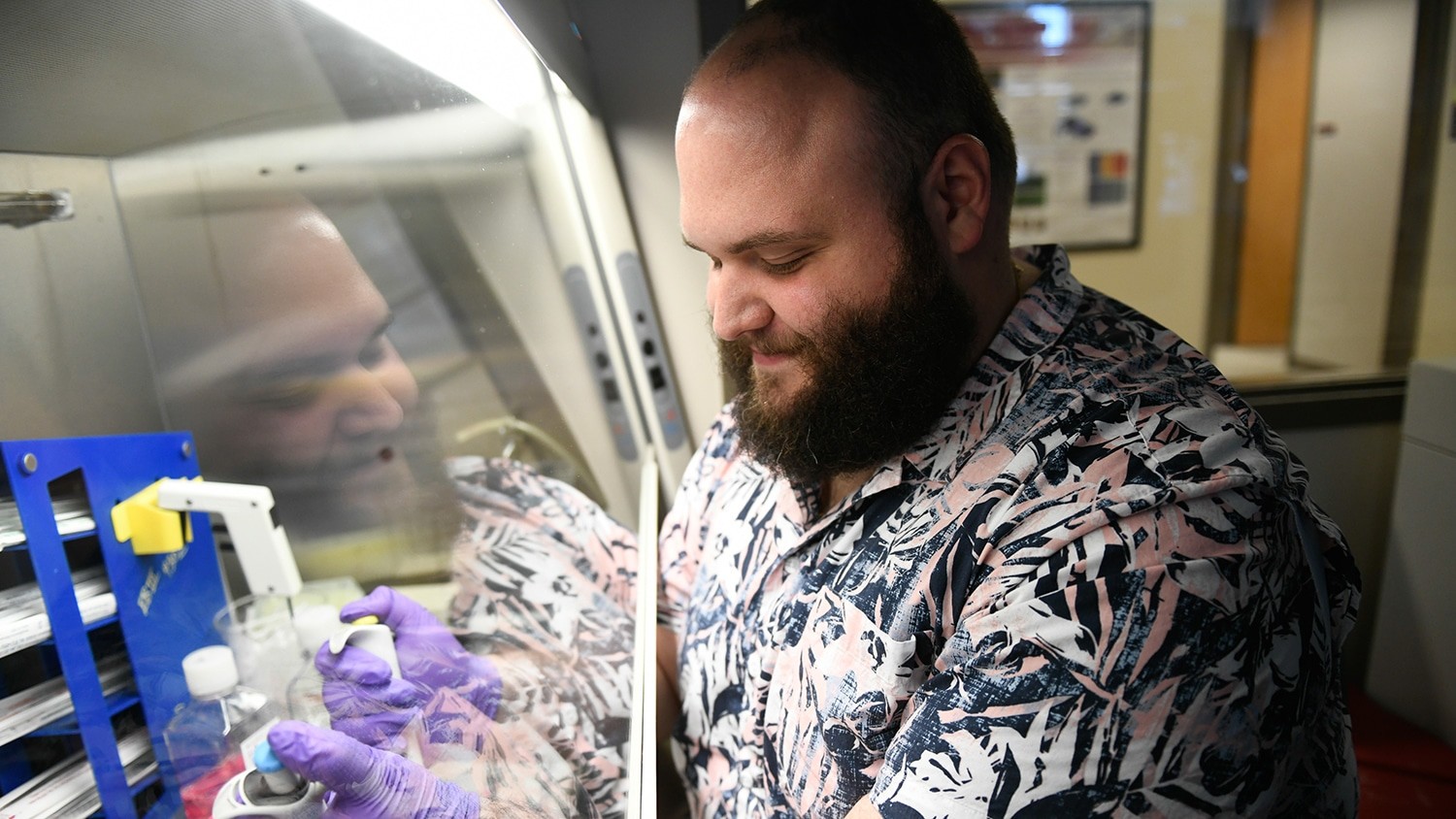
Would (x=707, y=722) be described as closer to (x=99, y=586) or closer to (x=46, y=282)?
(x=99, y=586)

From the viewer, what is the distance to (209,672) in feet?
2.44

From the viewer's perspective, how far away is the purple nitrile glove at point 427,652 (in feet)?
2.81

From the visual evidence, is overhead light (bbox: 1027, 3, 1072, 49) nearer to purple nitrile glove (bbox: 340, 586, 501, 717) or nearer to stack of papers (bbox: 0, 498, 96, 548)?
purple nitrile glove (bbox: 340, 586, 501, 717)

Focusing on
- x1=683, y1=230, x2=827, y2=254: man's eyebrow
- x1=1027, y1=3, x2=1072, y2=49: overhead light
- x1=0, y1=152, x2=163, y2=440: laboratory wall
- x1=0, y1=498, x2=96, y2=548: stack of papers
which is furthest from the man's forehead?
x1=1027, y1=3, x2=1072, y2=49: overhead light

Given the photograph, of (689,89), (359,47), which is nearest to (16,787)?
(359,47)

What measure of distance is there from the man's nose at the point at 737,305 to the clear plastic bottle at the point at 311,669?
22.4 inches

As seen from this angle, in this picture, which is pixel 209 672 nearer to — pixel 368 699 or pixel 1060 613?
pixel 368 699

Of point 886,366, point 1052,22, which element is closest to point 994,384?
point 886,366

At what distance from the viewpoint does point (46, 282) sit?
66cm

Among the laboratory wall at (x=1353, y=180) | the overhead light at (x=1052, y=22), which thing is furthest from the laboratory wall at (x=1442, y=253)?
the overhead light at (x=1052, y=22)

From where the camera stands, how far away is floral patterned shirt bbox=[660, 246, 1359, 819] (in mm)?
708

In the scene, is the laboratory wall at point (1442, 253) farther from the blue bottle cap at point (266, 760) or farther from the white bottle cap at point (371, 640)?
the blue bottle cap at point (266, 760)

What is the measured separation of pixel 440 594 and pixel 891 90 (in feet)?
2.74

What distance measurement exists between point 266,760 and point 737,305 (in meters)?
0.68
